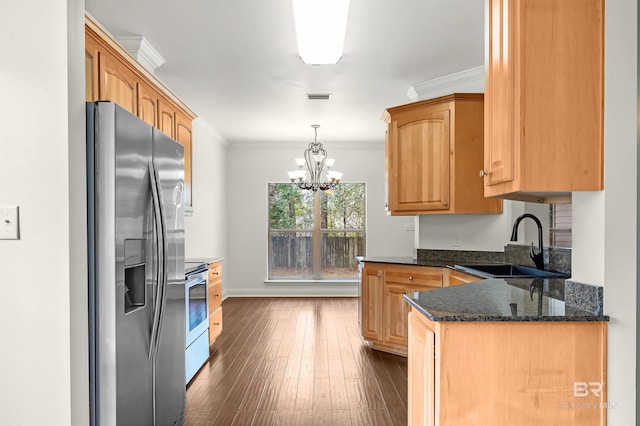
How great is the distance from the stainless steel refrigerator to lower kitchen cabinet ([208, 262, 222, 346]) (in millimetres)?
1804

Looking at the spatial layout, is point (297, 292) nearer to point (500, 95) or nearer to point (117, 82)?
point (117, 82)

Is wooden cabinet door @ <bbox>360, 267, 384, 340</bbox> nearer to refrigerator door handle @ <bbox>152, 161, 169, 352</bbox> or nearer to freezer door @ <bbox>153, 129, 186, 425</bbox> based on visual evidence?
freezer door @ <bbox>153, 129, 186, 425</bbox>

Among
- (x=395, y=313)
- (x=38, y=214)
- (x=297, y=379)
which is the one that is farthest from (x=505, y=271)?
(x=38, y=214)

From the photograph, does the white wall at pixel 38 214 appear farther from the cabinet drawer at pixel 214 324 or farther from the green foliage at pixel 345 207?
the green foliage at pixel 345 207

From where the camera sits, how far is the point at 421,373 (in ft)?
5.77

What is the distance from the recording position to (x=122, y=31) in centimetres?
327

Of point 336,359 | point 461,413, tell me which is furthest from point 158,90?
point 461,413

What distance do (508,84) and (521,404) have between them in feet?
3.70

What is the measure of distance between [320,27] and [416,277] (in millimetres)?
2265

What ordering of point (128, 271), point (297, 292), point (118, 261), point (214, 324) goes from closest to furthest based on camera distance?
point (118, 261), point (128, 271), point (214, 324), point (297, 292)

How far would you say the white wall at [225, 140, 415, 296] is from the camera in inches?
304

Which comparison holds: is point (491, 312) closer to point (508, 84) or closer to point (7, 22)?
point (508, 84)

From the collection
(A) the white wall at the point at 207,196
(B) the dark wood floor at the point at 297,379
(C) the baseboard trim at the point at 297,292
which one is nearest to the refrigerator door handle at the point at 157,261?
(B) the dark wood floor at the point at 297,379

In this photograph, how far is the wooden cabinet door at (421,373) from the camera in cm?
160
